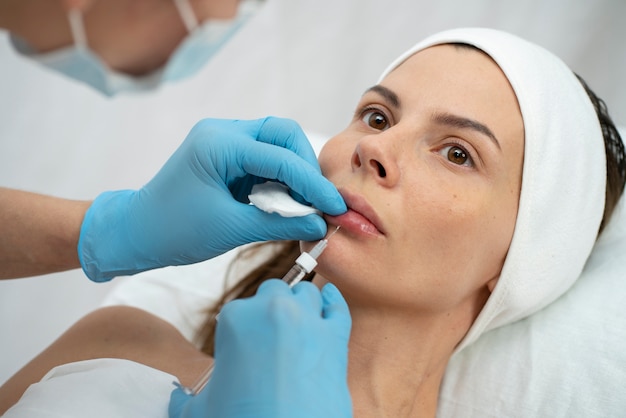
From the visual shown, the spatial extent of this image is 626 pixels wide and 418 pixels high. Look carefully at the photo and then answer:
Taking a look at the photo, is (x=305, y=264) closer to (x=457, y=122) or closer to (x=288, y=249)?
(x=457, y=122)

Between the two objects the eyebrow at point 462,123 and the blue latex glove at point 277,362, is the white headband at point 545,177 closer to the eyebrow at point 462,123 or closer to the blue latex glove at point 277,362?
the eyebrow at point 462,123

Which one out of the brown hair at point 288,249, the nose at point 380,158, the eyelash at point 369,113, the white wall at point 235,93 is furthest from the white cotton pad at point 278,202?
the white wall at point 235,93

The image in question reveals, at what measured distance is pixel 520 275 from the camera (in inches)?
54.3

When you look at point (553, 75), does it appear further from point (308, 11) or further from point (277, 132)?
point (308, 11)

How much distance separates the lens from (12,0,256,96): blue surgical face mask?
1253mm

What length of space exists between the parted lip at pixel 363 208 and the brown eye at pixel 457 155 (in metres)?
0.22

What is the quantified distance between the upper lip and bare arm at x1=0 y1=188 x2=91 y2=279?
630 mm

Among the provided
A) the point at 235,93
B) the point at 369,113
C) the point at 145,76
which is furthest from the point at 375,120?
the point at 235,93

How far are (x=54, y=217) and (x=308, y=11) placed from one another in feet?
5.37

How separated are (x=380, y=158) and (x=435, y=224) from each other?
162 millimetres

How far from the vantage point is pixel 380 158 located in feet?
3.97

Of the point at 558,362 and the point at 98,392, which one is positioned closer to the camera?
the point at 98,392

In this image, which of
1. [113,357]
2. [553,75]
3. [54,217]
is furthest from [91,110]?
[553,75]

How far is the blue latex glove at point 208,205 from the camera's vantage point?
4.06 feet
